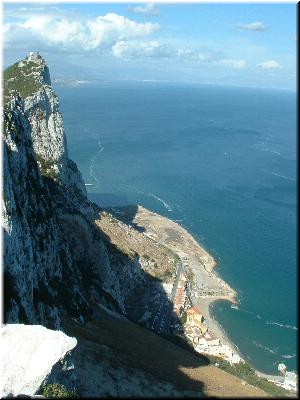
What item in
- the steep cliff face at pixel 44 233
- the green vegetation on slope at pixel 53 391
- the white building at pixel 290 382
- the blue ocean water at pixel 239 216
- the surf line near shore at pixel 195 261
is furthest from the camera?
the surf line near shore at pixel 195 261

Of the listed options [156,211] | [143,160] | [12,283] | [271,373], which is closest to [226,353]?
[271,373]

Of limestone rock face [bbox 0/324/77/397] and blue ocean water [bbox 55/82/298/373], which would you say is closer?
limestone rock face [bbox 0/324/77/397]

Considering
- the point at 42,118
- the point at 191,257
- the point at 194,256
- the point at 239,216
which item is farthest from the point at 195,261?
the point at 42,118

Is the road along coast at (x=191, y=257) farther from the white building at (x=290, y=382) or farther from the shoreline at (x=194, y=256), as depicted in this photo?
the white building at (x=290, y=382)

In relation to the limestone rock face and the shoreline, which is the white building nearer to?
the shoreline

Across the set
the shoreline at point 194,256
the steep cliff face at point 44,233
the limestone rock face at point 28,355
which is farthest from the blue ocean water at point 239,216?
the limestone rock face at point 28,355

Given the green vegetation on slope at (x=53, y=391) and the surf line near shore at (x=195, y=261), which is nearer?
the green vegetation on slope at (x=53, y=391)

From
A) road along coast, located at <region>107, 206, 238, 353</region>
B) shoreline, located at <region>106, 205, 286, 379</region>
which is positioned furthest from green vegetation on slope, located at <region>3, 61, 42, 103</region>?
shoreline, located at <region>106, 205, 286, 379</region>
